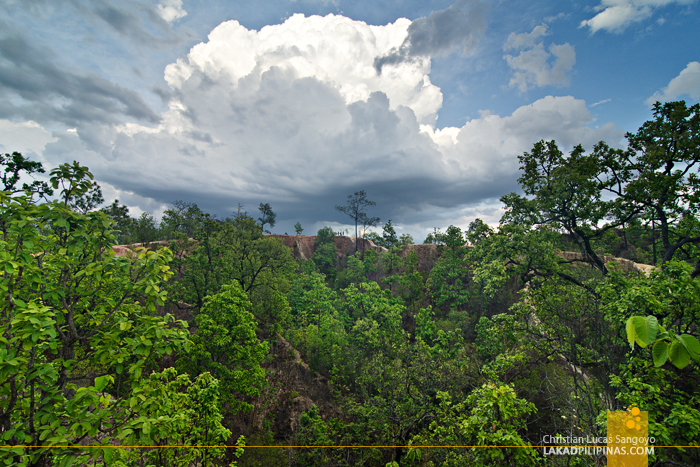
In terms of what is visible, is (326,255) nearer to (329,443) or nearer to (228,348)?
(228,348)

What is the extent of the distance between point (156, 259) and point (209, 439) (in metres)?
6.40

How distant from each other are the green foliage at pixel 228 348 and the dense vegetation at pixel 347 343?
12 cm

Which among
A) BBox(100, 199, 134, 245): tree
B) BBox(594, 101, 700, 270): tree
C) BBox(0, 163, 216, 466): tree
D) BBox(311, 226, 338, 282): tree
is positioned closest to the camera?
BBox(0, 163, 216, 466): tree

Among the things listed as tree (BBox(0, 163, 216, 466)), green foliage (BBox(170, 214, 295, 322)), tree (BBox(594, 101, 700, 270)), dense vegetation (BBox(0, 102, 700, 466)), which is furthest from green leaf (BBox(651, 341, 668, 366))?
green foliage (BBox(170, 214, 295, 322))

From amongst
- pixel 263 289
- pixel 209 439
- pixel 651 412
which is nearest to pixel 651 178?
pixel 651 412

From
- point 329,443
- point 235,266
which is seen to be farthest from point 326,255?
point 329,443

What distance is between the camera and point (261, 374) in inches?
664

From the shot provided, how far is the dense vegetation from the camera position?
4340mm

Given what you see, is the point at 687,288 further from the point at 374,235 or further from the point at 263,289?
the point at 374,235

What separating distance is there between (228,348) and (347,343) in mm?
12020

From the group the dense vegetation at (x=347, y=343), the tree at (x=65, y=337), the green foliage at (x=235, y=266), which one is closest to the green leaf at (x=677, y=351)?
the dense vegetation at (x=347, y=343)

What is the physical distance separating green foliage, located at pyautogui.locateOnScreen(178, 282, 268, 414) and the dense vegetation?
0.12 metres

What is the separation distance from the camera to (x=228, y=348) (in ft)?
54.9

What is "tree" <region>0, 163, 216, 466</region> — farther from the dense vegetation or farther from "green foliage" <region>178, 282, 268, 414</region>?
"green foliage" <region>178, 282, 268, 414</region>
